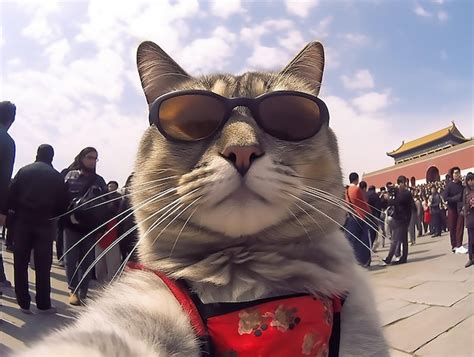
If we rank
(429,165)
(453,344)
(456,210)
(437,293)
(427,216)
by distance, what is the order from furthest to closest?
(429,165) < (427,216) < (456,210) < (437,293) < (453,344)

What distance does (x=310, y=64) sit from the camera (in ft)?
5.90

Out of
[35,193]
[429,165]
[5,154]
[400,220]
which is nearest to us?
[5,154]

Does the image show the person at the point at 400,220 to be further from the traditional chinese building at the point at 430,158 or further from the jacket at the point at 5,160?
the traditional chinese building at the point at 430,158

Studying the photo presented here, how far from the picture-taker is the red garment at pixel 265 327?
Answer: 41.8 inches

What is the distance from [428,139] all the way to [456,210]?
34.1m

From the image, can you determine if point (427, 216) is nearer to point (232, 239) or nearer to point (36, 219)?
point (36, 219)

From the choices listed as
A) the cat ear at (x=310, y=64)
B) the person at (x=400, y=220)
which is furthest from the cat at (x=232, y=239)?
the person at (x=400, y=220)

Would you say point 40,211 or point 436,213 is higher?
point 40,211

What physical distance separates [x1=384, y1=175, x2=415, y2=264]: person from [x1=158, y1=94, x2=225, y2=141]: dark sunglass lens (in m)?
6.67

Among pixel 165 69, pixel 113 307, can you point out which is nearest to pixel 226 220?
pixel 113 307

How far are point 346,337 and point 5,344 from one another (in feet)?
9.42

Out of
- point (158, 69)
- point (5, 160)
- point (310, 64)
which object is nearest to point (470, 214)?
point (310, 64)

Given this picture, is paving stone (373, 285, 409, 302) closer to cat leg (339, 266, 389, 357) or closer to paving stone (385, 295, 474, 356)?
paving stone (385, 295, 474, 356)

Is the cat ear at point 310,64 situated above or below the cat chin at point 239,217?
above
